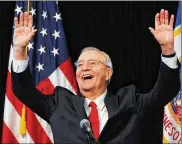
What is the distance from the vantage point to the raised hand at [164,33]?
2104mm

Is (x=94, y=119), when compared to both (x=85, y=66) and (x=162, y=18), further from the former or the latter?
(x=162, y=18)

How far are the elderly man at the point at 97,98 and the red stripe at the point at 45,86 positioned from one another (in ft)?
5.62

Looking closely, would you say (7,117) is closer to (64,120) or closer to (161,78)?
(64,120)

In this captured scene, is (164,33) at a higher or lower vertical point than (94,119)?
higher

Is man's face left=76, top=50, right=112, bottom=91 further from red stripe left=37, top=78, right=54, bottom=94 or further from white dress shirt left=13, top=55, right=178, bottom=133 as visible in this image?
red stripe left=37, top=78, right=54, bottom=94

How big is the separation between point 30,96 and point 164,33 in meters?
0.71

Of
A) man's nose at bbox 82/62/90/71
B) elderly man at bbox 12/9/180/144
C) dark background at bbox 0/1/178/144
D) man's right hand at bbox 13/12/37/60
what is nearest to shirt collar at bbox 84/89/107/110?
elderly man at bbox 12/9/180/144

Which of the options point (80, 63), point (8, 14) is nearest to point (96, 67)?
point (80, 63)

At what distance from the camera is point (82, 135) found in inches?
82.0

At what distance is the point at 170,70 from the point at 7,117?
7.07ft

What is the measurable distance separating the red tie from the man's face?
0.10m

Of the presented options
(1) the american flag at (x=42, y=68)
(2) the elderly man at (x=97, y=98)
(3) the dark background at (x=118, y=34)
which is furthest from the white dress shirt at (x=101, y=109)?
(3) the dark background at (x=118, y=34)

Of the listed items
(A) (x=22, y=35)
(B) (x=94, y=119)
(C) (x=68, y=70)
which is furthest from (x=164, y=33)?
(C) (x=68, y=70)

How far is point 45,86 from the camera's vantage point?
13.3 feet
